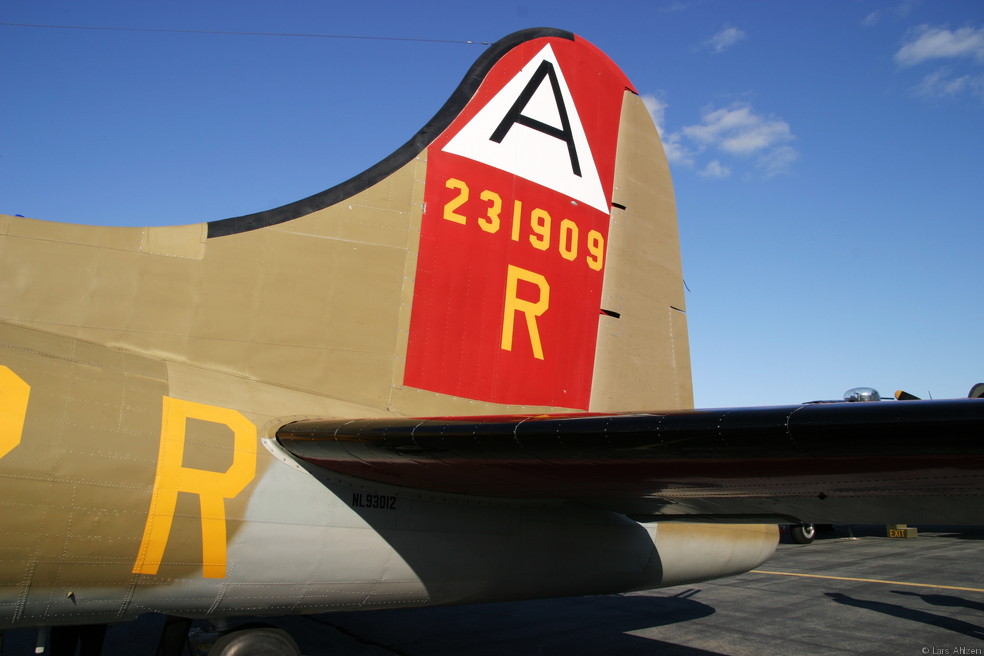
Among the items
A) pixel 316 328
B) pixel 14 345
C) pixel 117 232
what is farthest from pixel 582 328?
pixel 14 345

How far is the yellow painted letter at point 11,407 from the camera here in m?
3.76

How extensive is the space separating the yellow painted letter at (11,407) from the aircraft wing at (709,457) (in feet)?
4.91

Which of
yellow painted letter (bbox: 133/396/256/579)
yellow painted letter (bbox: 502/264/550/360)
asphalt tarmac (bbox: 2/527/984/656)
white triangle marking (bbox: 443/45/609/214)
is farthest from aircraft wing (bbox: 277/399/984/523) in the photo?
asphalt tarmac (bbox: 2/527/984/656)

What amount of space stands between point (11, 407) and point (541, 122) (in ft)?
16.0

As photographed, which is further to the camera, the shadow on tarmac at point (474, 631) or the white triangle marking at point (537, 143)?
the shadow on tarmac at point (474, 631)

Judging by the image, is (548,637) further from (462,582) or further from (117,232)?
(117,232)

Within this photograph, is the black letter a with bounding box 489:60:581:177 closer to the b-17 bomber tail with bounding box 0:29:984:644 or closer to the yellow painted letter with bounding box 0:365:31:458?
the b-17 bomber tail with bounding box 0:29:984:644

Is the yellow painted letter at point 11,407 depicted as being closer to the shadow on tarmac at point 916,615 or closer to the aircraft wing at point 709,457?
the aircraft wing at point 709,457

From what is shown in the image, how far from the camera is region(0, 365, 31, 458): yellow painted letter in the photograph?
148 inches

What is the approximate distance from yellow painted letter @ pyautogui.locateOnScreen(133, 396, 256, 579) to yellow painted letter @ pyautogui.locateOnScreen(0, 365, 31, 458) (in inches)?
28.7

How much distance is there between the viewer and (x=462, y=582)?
219 inches

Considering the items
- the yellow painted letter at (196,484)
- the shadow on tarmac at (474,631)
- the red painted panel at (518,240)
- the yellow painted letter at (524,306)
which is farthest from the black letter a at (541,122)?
the shadow on tarmac at (474,631)

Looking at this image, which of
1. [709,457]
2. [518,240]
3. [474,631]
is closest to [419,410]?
[518,240]

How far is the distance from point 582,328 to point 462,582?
2629 mm
